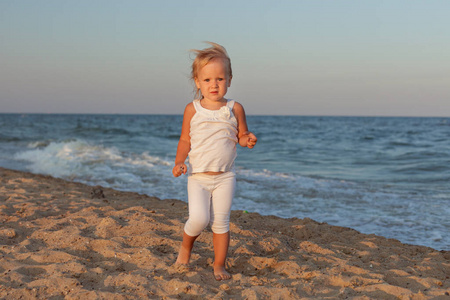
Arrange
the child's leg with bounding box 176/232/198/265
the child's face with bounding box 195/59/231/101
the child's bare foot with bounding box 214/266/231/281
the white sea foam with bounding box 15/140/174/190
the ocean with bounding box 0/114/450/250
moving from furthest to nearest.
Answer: the white sea foam with bounding box 15/140/174/190 < the ocean with bounding box 0/114/450/250 < the child's leg with bounding box 176/232/198/265 < the child's bare foot with bounding box 214/266/231/281 < the child's face with bounding box 195/59/231/101

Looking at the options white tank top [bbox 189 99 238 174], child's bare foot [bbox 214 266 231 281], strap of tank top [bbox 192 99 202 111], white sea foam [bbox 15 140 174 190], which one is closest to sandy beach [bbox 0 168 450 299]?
child's bare foot [bbox 214 266 231 281]

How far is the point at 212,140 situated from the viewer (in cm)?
298

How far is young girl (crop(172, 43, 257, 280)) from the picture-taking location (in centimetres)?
294

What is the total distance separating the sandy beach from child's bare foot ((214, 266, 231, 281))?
0.05m

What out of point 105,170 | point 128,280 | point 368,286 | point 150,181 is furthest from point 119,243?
point 105,170

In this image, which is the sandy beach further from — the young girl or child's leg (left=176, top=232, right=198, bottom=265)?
the young girl

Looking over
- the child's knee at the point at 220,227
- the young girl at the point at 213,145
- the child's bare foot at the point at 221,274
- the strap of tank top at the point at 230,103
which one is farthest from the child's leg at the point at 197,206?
the strap of tank top at the point at 230,103

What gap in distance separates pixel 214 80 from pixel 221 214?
39.2 inches

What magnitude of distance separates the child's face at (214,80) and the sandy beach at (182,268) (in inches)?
53.1

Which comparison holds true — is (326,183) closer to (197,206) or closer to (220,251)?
(220,251)

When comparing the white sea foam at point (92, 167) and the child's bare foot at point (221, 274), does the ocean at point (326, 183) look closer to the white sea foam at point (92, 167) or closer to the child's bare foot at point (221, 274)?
the white sea foam at point (92, 167)

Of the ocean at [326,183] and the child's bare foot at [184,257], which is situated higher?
the child's bare foot at [184,257]

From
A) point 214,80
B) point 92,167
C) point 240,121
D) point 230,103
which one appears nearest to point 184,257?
point 240,121

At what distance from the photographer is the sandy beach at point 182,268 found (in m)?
2.77
